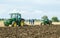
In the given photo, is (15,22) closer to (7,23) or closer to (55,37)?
(7,23)

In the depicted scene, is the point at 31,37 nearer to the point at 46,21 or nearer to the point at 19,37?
the point at 19,37

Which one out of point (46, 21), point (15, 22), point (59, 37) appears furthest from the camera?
point (46, 21)

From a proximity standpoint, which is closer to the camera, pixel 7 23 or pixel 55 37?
pixel 55 37

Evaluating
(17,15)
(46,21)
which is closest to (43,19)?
(46,21)

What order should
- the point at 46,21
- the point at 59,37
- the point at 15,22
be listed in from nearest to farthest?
the point at 59,37, the point at 15,22, the point at 46,21

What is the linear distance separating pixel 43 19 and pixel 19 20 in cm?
679

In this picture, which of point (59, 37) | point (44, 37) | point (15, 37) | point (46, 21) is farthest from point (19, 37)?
point (46, 21)

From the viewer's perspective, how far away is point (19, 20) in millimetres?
24578

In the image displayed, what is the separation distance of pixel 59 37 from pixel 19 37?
5.84 feet

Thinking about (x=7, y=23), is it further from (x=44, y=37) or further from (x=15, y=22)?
(x=44, y=37)

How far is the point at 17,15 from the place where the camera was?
81.6 feet

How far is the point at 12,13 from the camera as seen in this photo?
25.0 metres

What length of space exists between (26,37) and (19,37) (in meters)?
0.31

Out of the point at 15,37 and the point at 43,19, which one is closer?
the point at 15,37
